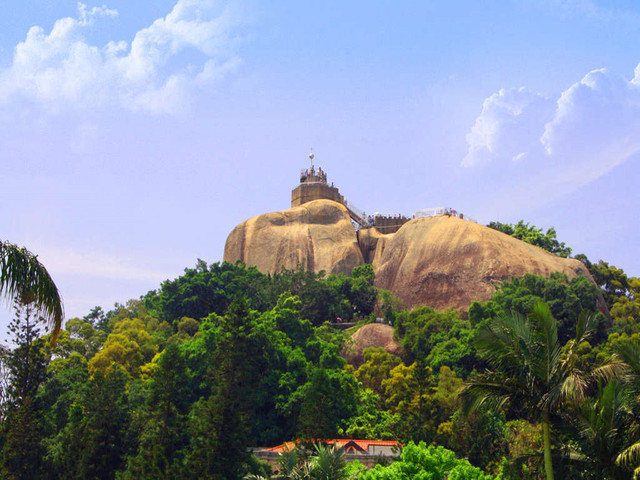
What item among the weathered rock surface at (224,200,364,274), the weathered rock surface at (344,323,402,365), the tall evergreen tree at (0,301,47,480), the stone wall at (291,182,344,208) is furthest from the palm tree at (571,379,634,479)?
the stone wall at (291,182,344,208)

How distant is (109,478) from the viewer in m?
29.9

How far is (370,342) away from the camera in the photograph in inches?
1721

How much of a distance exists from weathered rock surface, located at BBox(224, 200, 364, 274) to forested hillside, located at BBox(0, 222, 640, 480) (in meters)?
5.04

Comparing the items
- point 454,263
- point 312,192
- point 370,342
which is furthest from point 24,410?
point 312,192

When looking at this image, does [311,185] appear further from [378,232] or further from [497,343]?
[497,343]

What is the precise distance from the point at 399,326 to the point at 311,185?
836 inches

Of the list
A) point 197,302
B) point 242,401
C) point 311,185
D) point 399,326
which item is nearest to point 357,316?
point 399,326

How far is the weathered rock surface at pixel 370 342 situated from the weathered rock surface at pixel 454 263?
5.37 metres

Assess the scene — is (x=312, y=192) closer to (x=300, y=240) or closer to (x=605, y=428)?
(x=300, y=240)

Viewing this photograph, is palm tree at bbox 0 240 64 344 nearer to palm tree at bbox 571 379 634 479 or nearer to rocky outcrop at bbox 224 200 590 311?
palm tree at bbox 571 379 634 479

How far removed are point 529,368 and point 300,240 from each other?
4428 centimetres

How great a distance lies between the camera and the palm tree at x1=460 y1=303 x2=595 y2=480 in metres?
13.7

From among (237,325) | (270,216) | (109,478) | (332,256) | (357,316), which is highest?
(270,216)

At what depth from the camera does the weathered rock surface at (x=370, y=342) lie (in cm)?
4319
